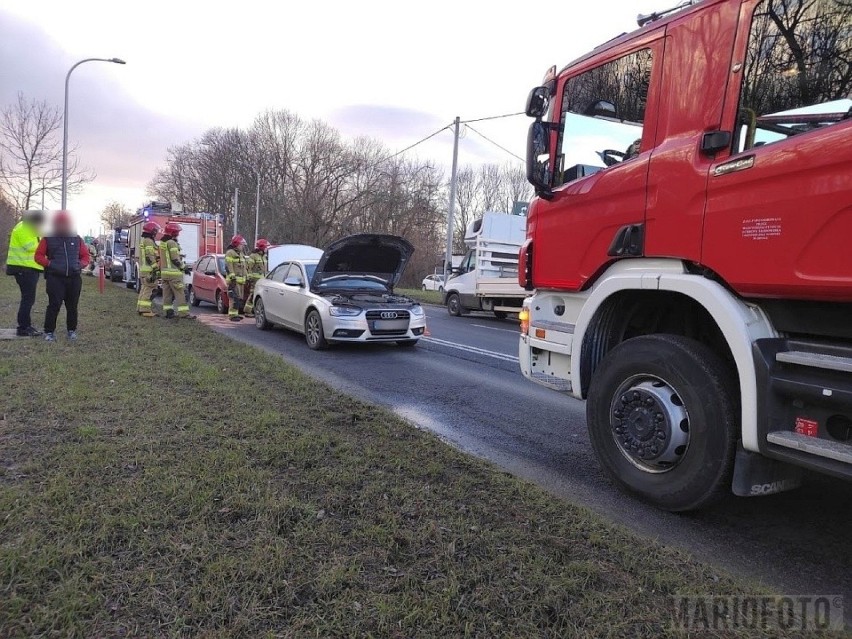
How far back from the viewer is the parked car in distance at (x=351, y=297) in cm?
868

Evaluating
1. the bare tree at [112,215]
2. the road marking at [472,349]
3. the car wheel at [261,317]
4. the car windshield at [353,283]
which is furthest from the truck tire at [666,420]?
the bare tree at [112,215]

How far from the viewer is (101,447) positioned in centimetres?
371

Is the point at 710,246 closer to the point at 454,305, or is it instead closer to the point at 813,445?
the point at 813,445

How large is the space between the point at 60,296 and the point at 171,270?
309 cm

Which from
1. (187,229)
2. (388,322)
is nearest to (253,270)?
Result: (388,322)

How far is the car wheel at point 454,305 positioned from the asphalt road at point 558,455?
7.85 m

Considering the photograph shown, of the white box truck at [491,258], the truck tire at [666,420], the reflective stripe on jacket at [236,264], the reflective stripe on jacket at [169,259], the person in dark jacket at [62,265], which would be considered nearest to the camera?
the truck tire at [666,420]

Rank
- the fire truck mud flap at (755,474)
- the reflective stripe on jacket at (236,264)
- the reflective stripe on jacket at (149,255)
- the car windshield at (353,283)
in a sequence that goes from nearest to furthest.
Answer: the fire truck mud flap at (755,474), the car windshield at (353,283), the reflective stripe on jacket at (149,255), the reflective stripe on jacket at (236,264)

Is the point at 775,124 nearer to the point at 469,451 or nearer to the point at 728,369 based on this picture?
the point at 728,369

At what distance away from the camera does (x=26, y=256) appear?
7.90 meters

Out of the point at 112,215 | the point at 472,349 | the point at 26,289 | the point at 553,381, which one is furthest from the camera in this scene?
the point at 112,215

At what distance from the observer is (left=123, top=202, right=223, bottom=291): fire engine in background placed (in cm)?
2014

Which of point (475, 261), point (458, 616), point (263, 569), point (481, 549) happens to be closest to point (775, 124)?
point (481, 549)

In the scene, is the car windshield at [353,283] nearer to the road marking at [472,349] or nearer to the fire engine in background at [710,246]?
the road marking at [472,349]
